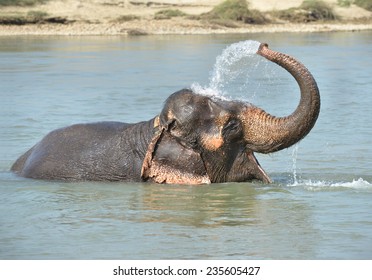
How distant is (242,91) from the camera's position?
68.8 feet

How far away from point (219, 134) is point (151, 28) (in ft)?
105

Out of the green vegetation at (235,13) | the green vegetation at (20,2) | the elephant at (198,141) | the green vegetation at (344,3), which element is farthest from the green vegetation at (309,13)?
the elephant at (198,141)

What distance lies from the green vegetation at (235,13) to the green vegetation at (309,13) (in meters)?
1.11

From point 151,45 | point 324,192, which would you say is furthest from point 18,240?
point 151,45

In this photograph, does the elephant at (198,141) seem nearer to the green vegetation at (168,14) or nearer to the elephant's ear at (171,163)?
the elephant's ear at (171,163)

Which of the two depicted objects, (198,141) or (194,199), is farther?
(194,199)

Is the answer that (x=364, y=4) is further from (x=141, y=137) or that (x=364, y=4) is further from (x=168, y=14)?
(x=141, y=137)

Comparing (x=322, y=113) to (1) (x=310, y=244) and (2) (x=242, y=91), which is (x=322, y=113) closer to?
(2) (x=242, y=91)

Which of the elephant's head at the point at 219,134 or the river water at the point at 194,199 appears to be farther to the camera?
the elephant's head at the point at 219,134

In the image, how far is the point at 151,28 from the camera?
136 feet

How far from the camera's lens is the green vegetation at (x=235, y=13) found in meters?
44.4

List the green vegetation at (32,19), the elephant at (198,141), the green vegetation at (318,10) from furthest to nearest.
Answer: the green vegetation at (318,10), the green vegetation at (32,19), the elephant at (198,141)

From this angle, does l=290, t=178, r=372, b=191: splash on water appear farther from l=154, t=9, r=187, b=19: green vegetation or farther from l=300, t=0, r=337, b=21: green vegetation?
l=300, t=0, r=337, b=21: green vegetation

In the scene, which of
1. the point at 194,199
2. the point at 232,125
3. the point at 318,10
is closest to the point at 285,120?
the point at 232,125
